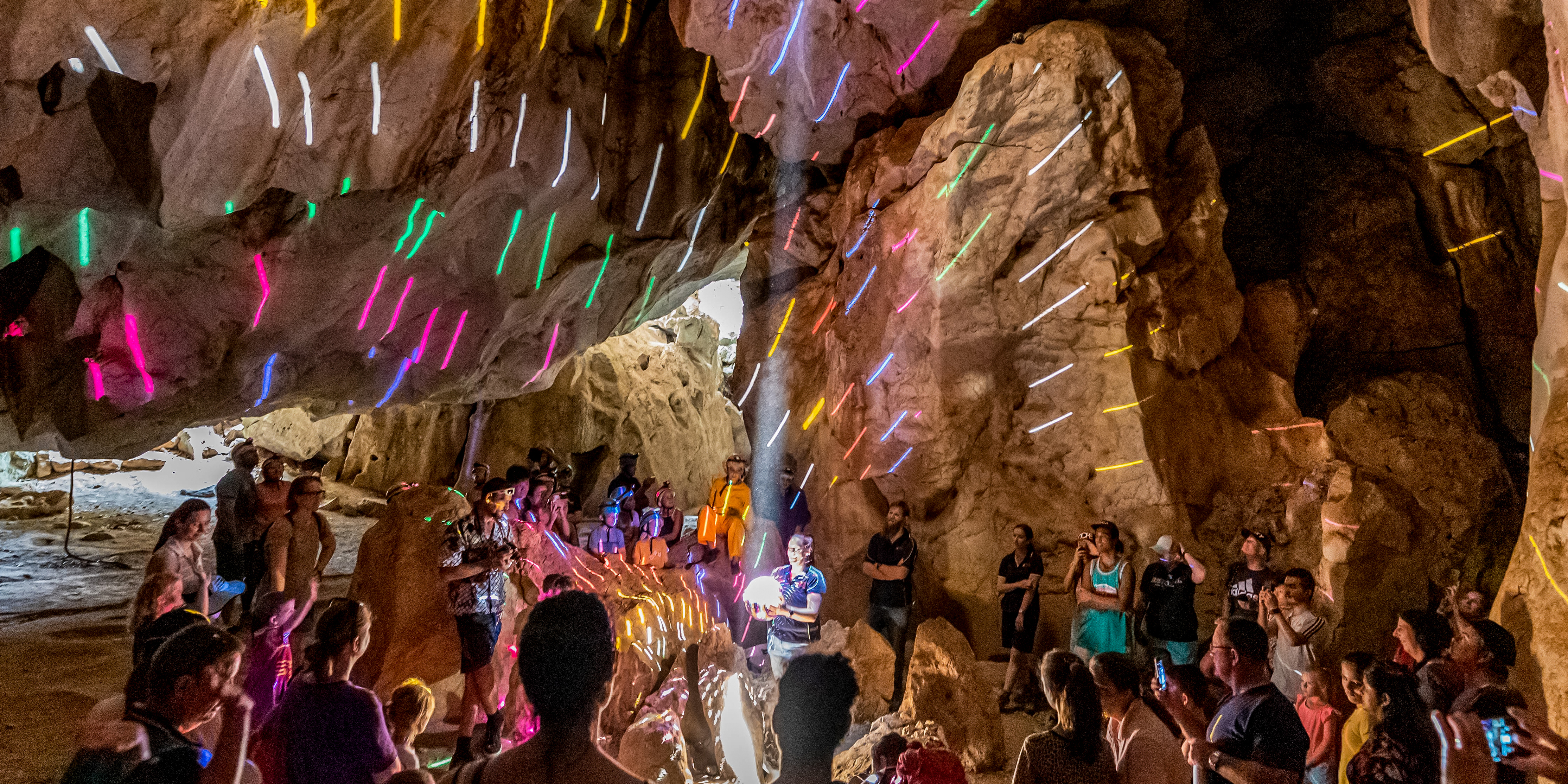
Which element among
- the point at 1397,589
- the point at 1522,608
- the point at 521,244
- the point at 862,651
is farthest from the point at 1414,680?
the point at 521,244

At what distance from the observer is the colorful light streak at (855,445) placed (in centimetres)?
737

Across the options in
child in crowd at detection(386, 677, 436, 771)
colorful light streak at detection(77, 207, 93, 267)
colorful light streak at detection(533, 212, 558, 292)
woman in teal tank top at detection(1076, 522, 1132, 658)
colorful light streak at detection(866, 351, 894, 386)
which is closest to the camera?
child in crowd at detection(386, 677, 436, 771)

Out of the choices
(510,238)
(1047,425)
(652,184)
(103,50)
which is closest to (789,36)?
(652,184)

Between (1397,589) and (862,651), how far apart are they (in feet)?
14.4

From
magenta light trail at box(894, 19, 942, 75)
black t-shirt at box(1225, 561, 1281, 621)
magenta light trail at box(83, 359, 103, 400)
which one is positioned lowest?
black t-shirt at box(1225, 561, 1281, 621)

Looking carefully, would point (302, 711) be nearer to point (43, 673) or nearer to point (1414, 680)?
point (1414, 680)

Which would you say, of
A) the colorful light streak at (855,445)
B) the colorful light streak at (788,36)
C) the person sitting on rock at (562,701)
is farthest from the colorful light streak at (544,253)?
the person sitting on rock at (562,701)

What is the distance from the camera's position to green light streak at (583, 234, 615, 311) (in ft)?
32.3

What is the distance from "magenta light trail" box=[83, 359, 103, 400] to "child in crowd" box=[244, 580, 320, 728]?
20.2ft

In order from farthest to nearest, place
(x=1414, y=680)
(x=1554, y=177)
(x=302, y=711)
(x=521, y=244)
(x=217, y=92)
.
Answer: (x=521, y=244)
(x=217, y=92)
(x=1554, y=177)
(x=1414, y=680)
(x=302, y=711)

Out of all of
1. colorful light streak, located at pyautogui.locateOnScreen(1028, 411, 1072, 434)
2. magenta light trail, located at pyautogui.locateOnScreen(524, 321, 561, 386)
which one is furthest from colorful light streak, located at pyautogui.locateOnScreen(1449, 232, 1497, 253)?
magenta light trail, located at pyautogui.locateOnScreen(524, 321, 561, 386)

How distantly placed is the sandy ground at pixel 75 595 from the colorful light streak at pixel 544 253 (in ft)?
11.2

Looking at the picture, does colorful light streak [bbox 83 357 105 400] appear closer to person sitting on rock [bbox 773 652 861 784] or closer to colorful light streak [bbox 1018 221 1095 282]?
colorful light streak [bbox 1018 221 1095 282]

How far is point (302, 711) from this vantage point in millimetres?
2301
